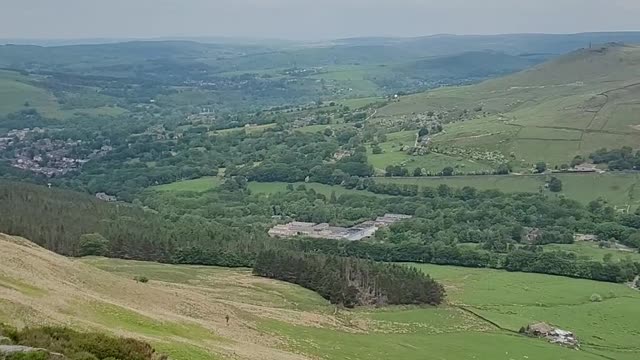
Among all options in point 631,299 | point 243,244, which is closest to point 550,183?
point 631,299

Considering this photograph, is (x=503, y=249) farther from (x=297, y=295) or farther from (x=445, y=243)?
(x=297, y=295)

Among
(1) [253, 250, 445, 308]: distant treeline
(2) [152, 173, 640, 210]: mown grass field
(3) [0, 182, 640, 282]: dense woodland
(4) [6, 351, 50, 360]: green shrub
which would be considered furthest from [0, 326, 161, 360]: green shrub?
(2) [152, 173, 640, 210]: mown grass field

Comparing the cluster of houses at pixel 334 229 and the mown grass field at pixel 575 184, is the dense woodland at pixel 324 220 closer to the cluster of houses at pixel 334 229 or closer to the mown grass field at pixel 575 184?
the cluster of houses at pixel 334 229

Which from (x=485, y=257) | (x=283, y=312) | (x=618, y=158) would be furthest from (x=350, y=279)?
(x=618, y=158)

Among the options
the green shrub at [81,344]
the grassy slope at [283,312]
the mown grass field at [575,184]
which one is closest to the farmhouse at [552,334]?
the grassy slope at [283,312]

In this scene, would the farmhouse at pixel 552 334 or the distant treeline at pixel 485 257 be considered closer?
the farmhouse at pixel 552 334

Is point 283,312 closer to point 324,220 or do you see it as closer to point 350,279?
point 350,279
